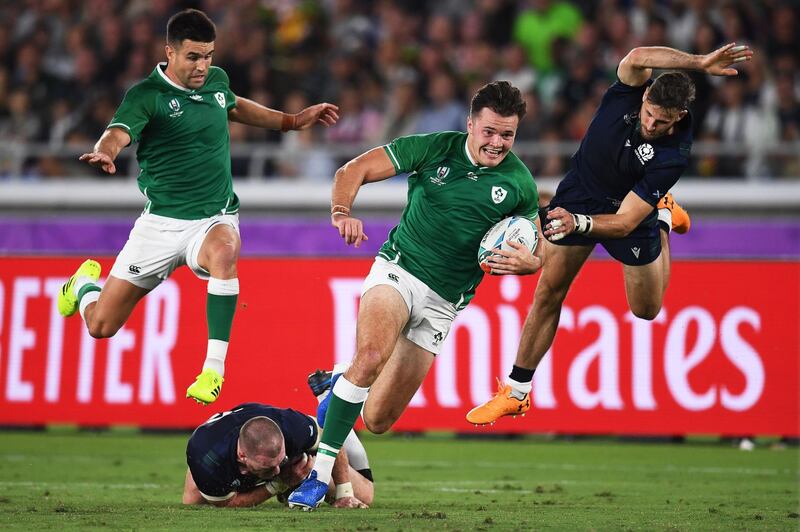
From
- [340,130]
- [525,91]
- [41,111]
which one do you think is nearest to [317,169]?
[340,130]

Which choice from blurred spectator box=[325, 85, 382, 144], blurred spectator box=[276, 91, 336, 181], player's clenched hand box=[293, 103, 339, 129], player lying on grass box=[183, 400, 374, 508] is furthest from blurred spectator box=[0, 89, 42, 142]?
player lying on grass box=[183, 400, 374, 508]

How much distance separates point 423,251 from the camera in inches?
346

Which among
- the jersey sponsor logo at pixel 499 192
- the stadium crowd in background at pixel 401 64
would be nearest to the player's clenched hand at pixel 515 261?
the jersey sponsor logo at pixel 499 192

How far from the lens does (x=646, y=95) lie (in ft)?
28.3

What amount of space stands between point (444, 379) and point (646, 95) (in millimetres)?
6018

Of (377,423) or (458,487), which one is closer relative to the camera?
(377,423)

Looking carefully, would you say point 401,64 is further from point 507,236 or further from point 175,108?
point 507,236

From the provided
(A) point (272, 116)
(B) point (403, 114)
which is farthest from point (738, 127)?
(A) point (272, 116)

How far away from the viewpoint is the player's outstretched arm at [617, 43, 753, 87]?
26.3 feet

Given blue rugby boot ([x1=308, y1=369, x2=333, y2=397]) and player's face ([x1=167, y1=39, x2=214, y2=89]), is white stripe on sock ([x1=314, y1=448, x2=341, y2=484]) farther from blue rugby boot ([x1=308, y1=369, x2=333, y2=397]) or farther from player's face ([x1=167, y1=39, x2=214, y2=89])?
player's face ([x1=167, y1=39, x2=214, y2=89])

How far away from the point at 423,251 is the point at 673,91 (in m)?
2.01

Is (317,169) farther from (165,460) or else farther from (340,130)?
(165,460)

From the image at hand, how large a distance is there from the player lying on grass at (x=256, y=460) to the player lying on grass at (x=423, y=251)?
0.76ft

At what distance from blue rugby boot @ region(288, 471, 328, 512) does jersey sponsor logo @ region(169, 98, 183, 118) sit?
2816 mm
